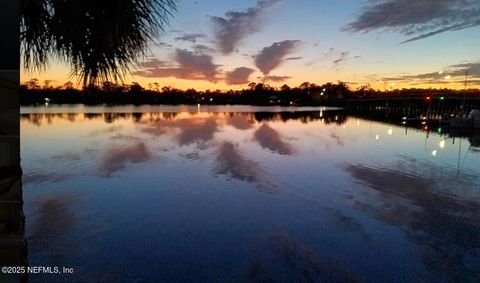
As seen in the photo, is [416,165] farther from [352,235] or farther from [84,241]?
[84,241]

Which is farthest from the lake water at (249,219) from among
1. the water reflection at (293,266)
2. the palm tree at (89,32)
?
the palm tree at (89,32)

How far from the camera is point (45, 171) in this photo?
1390cm

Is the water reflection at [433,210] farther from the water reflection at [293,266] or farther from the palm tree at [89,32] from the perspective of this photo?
the palm tree at [89,32]

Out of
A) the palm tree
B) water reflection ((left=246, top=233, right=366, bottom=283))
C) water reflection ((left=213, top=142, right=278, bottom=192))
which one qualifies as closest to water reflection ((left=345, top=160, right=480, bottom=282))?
water reflection ((left=246, top=233, right=366, bottom=283))

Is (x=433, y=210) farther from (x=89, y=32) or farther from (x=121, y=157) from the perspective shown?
(x=121, y=157)

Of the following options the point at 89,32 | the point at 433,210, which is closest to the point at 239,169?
the point at 433,210

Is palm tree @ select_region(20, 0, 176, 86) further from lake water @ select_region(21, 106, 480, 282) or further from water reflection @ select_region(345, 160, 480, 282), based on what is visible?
water reflection @ select_region(345, 160, 480, 282)

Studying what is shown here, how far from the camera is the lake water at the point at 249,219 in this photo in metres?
6.40

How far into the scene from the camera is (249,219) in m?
8.98

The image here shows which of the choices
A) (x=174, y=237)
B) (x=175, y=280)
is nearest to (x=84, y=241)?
(x=174, y=237)

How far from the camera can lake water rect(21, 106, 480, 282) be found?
640 cm

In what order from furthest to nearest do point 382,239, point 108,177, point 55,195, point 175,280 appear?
1. point 108,177
2. point 55,195
3. point 382,239
4. point 175,280

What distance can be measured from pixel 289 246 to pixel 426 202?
604cm

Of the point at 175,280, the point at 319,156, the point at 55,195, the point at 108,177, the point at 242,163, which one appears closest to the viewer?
the point at 175,280
